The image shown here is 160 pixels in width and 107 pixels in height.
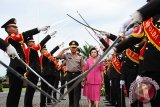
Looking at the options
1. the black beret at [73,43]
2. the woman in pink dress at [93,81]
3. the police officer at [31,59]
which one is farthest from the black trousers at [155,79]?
the black beret at [73,43]

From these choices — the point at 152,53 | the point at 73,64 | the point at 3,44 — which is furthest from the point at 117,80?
the point at 152,53

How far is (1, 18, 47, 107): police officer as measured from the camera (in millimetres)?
7328

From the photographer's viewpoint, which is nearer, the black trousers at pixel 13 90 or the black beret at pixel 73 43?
the black trousers at pixel 13 90

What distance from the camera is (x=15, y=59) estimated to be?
7.52 meters

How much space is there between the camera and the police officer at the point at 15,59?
733cm

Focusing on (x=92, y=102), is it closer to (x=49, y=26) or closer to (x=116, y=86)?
(x=116, y=86)

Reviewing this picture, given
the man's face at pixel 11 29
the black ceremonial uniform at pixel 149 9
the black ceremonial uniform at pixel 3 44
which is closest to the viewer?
the black ceremonial uniform at pixel 149 9

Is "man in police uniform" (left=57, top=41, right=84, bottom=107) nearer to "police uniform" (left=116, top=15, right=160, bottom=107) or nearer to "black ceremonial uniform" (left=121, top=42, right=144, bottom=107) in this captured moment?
"black ceremonial uniform" (left=121, top=42, right=144, bottom=107)

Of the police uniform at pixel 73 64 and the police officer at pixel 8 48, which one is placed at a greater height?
the police uniform at pixel 73 64

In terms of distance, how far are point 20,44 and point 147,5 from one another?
13.4ft

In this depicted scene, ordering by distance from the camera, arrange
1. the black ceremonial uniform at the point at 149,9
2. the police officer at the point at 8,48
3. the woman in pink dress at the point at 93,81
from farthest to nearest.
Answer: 1. the woman in pink dress at the point at 93,81
2. the police officer at the point at 8,48
3. the black ceremonial uniform at the point at 149,9

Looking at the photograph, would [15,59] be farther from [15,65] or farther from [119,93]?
[119,93]

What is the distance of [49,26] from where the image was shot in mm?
7926

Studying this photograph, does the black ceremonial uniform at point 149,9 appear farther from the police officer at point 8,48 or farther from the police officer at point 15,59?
the police officer at point 15,59
